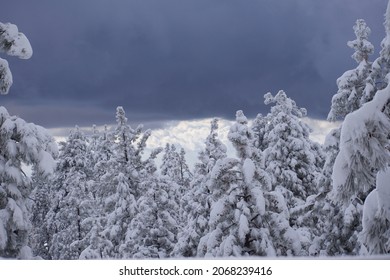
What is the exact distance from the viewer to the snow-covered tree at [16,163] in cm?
1146

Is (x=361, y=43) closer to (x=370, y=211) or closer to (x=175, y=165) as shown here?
(x=370, y=211)

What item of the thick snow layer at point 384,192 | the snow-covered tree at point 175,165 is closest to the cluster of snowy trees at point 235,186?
the thick snow layer at point 384,192

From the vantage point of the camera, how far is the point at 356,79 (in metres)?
16.1

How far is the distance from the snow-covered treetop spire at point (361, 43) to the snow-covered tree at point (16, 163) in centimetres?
1061

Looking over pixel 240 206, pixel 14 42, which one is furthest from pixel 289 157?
pixel 14 42

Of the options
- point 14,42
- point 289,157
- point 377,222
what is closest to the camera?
point 377,222

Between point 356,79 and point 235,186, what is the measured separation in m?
5.71

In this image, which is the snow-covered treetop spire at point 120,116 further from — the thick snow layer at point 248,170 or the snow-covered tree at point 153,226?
the thick snow layer at point 248,170

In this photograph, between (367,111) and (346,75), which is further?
(346,75)

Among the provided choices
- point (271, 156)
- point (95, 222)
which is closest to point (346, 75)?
point (271, 156)

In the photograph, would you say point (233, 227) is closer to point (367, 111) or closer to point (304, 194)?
point (367, 111)

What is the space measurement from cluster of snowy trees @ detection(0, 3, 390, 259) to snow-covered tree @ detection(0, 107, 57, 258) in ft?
0.08
